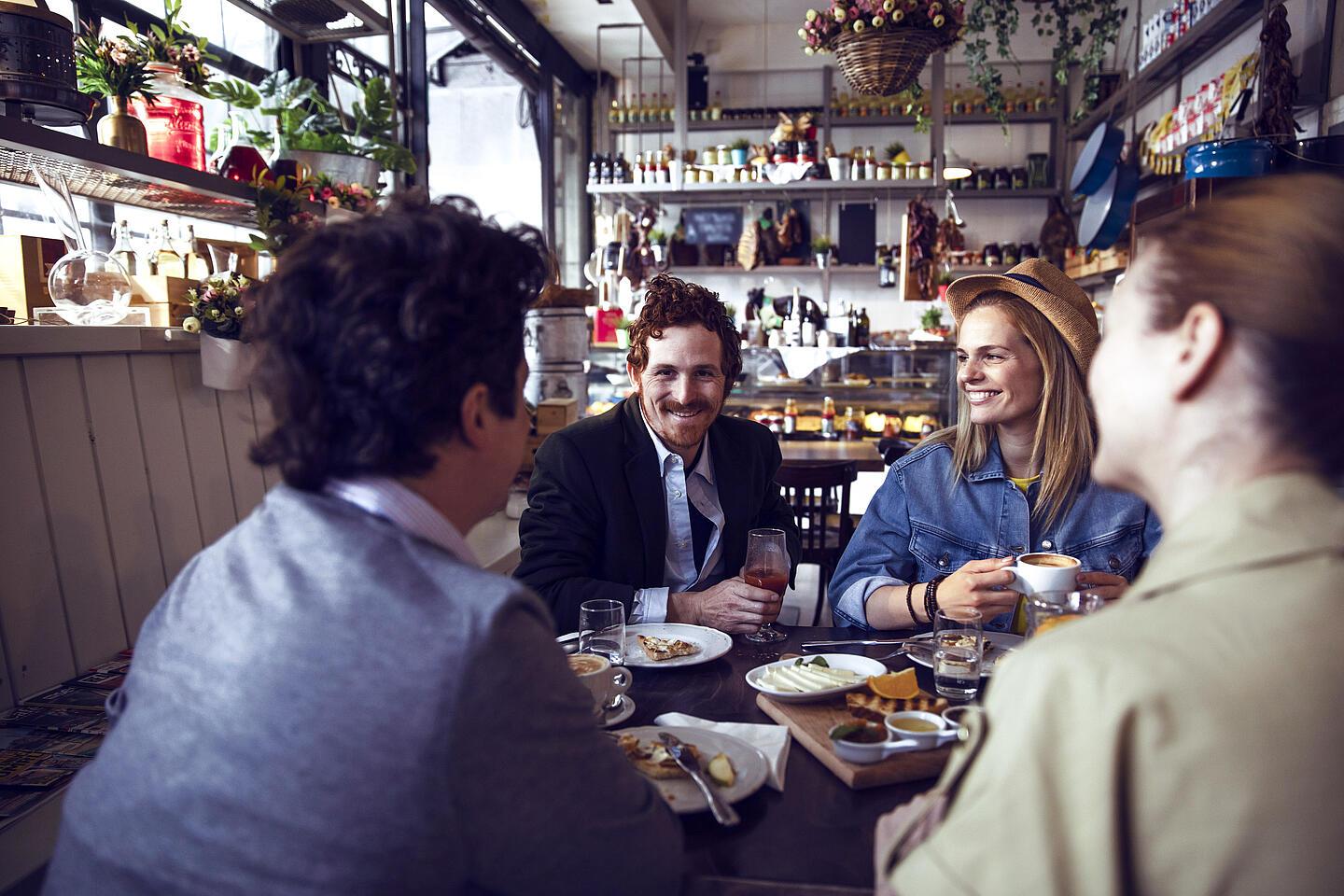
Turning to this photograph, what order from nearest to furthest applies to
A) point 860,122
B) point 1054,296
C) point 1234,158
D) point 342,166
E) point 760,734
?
point 760,734, point 1054,296, point 342,166, point 1234,158, point 860,122

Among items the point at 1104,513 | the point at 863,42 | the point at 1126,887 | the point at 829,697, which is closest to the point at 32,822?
the point at 829,697

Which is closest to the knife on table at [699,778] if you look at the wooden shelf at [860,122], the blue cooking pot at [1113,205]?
the blue cooking pot at [1113,205]

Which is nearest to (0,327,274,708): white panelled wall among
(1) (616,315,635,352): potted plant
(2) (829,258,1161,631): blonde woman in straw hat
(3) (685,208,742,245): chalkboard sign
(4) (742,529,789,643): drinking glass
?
(4) (742,529,789,643): drinking glass

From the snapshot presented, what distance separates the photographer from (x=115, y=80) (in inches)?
92.4

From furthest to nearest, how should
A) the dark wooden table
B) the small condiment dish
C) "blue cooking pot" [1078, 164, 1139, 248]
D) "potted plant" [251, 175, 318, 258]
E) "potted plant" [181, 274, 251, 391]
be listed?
"blue cooking pot" [1078, 164, 1139, 248]
"potted plant" [251, 175, 318, 258]
"potted plant" [181, 274, 251, 391]
the small condiment dish
the dark wooden table

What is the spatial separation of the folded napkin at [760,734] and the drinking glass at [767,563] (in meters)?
0.47

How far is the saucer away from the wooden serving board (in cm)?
24

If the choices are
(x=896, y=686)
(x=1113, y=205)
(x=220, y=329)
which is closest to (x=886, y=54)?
(x=1113, y=205)

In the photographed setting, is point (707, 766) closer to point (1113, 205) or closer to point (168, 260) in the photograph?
point (168, 260)

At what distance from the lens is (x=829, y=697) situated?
1523 mm

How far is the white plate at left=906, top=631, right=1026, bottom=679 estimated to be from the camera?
66.7 inches

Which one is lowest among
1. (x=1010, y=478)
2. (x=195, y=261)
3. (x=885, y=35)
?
(x=1010, y=478)

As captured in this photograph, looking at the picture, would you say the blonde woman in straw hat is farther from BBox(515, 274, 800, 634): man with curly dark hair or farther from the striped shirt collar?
the striped shirt collar

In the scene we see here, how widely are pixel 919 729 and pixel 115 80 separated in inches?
95.4
